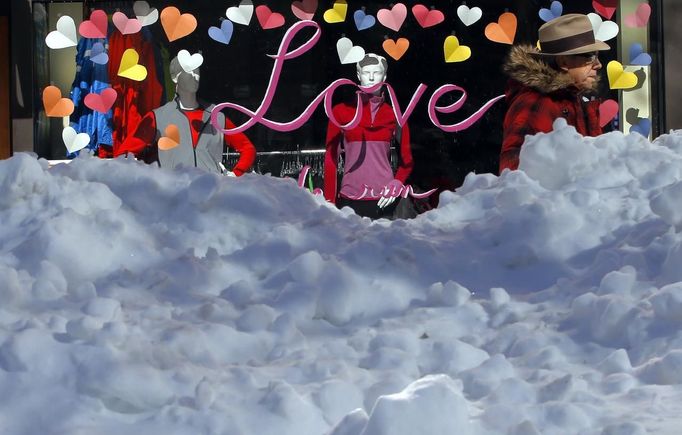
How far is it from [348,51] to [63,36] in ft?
7.46

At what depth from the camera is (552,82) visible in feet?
16.6

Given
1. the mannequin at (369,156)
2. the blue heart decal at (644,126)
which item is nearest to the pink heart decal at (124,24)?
the mannequin at (369,156)

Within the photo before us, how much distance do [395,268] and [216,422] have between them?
1.15 m

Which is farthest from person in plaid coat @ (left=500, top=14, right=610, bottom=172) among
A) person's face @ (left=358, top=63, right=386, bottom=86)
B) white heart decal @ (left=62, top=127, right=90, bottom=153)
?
white heart decal @ (left=62, top=127, right=90, bottom=153)

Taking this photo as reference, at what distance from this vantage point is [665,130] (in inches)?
322

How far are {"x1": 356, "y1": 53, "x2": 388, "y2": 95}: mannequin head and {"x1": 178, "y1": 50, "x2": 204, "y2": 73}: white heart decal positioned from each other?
4.06ft

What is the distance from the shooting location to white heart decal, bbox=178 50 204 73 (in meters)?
7.85

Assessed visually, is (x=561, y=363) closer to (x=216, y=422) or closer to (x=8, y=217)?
(x=216, y=422)

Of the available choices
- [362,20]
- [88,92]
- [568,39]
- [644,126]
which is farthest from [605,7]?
[88,92]

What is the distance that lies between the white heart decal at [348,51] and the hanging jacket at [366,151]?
0.36 meters

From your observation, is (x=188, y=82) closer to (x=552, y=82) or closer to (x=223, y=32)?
(x=223, y=32)

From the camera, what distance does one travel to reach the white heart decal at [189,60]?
785cm

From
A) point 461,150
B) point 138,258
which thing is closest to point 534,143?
point 138,258

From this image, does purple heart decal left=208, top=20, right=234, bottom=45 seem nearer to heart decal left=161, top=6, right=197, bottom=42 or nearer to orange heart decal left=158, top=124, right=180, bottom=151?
heart decal left=161, top=6, right=197, bottom=42
